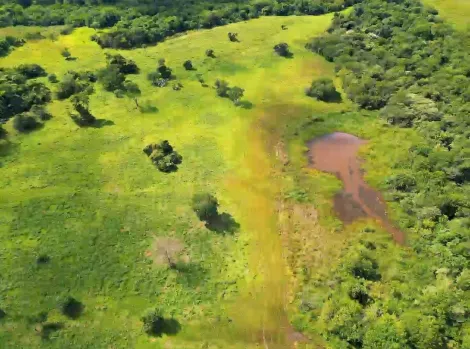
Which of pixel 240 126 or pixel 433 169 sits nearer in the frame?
pixel 433 169

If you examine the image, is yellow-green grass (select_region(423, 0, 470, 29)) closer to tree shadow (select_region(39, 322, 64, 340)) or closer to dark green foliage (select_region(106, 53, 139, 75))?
dark green foliage (select_region(106, 53, 139, 75))

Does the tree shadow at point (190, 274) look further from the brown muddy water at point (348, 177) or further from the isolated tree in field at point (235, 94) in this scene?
the isolated tree in field at point (235, 94)

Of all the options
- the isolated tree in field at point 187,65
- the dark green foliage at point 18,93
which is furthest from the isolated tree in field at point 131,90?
the dark green foliage at point 18,93

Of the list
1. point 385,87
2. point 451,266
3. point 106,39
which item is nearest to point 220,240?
point 451,266

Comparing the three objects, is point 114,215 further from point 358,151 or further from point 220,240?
point 358,151

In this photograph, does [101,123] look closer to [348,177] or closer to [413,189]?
[348,177]

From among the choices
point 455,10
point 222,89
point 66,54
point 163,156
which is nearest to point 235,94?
point 222,89

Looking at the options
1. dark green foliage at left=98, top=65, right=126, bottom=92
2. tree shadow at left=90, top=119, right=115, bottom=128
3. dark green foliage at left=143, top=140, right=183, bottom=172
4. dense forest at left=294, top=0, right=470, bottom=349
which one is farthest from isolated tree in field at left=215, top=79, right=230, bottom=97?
dense forest at left=294, top=0, right=470, bottom=349
